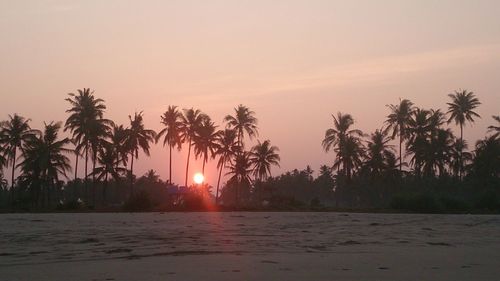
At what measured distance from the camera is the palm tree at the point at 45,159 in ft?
158

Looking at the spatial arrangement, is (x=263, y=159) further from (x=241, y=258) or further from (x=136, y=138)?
(x=241, y=258)

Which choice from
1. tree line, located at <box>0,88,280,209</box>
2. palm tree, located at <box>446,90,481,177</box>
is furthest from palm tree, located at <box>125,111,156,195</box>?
palm tree, located at <box>446,90,481,177</box>

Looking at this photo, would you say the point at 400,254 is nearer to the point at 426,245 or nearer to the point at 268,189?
the point at 426,245

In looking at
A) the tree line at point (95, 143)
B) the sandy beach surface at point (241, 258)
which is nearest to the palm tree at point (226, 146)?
the tree line at point (95, 143)

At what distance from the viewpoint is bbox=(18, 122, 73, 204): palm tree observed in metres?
48.3

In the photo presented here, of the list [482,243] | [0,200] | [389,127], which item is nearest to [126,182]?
[0,200]

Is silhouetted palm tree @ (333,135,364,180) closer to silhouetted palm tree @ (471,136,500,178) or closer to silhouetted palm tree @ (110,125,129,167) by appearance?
silhouetted palm tree @ (471,136,500,178)

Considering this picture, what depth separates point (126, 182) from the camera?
72500mm

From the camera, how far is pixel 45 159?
47.8 m

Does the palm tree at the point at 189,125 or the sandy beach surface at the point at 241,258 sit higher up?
the palm tree at the point at 189,125

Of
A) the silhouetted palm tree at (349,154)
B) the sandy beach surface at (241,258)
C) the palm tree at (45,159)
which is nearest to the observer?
the sandy beach surface at (241,258)

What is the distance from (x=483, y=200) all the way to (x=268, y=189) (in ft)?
68.9

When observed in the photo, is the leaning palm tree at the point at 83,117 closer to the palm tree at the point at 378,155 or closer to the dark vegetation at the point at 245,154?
the dark vegetation at the point at 245,154

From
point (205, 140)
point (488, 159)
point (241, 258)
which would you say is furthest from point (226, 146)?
point (241, 258)
